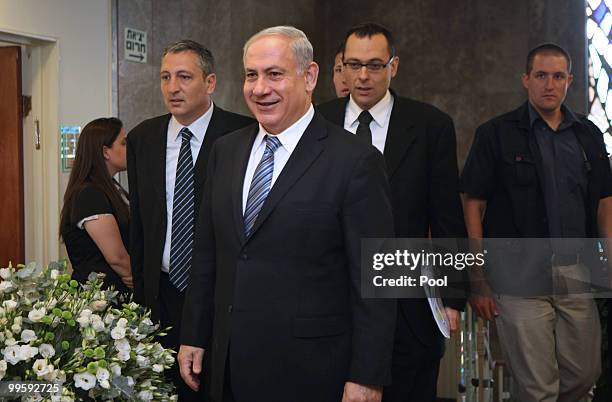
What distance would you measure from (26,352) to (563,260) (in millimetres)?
2381

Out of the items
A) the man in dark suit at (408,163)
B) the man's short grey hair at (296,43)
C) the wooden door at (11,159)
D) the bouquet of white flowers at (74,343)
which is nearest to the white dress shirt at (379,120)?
the man in dark suit at (408,163)

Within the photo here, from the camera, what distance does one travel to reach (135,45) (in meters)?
5.64

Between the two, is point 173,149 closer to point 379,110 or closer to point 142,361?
point 379,110

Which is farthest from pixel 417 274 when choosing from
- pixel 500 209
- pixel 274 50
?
pixel 274 50

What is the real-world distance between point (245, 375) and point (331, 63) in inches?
246

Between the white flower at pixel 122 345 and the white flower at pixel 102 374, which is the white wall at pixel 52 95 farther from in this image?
the white flower at pixel 102 374

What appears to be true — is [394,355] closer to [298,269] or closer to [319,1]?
[298,269]

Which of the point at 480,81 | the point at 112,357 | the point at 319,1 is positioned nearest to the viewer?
the point at 112,357

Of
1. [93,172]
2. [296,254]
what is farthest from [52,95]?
[296,254]

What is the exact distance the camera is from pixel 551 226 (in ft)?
11.7

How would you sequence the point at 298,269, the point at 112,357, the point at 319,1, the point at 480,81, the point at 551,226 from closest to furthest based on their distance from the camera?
1. the point at 112,357
2. the point at 298,269
3. the point at 551,226
4. the point at 480,81
5. the point at 319,1

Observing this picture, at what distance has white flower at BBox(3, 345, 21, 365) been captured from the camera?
1834mm

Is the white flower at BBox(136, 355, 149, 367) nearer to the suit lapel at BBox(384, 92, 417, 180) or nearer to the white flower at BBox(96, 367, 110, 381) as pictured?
the white flower at BBox(96, 367, 110, 381)

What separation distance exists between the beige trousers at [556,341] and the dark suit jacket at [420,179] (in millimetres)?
617
